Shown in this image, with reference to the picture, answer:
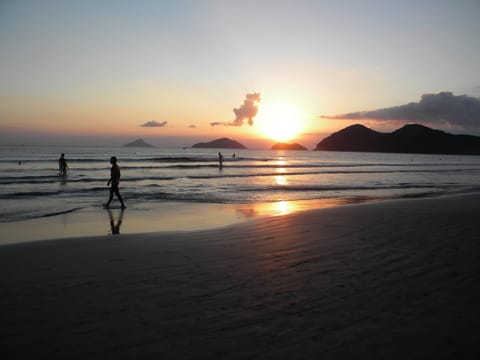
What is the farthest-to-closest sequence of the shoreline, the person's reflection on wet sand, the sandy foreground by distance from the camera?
the person's reflection on wet sand < the shoreline < the sandy foreground

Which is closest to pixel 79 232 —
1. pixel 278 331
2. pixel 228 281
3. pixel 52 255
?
pixel 52 255

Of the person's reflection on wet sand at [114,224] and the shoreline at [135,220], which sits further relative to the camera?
the person's reflection on wet sand at [114,224]

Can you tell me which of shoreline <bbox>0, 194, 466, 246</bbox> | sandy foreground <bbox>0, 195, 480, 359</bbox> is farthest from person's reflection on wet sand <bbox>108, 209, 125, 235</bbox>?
sandy foreground <bbox>0, 195, 480, 359</bbox>

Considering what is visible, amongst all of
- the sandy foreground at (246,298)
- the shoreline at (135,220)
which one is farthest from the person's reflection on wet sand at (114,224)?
the sandy foreground at (246,298)

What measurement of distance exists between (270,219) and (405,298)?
238 inches

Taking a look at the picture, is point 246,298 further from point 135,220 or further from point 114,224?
point 135,220

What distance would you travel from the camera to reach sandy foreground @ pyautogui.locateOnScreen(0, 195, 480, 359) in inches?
125

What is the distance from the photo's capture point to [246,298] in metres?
4.25

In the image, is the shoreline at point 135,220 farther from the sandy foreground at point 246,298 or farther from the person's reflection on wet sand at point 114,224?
the sandy foreground at point 246,298

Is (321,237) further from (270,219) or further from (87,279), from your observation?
(87,279)

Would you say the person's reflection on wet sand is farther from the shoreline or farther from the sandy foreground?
the sandy foreground

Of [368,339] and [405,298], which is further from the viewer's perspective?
[405,298]

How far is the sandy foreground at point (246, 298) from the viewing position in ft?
10.4

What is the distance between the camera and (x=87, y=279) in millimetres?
5016
